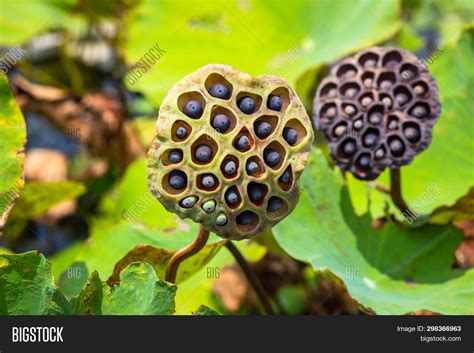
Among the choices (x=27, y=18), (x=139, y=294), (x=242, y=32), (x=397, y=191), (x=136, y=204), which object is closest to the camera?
(x=139, y=294)

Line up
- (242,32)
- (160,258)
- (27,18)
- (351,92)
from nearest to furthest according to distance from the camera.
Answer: (160,258)
(351,92)
(242,32)
(27,18)

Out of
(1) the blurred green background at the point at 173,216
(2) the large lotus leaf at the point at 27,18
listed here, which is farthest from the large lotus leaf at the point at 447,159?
(2) the large lotus leaf at the point at 27,18

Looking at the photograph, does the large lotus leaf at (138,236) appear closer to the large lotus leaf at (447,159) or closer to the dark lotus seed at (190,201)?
the dark lotus seed at (190,201)

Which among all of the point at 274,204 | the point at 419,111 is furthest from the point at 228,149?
the point at 419,111

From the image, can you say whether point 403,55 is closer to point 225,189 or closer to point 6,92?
point 225,189

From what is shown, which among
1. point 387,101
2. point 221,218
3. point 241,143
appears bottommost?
point 221,218

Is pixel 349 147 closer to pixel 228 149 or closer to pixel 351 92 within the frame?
pixel 351 92
